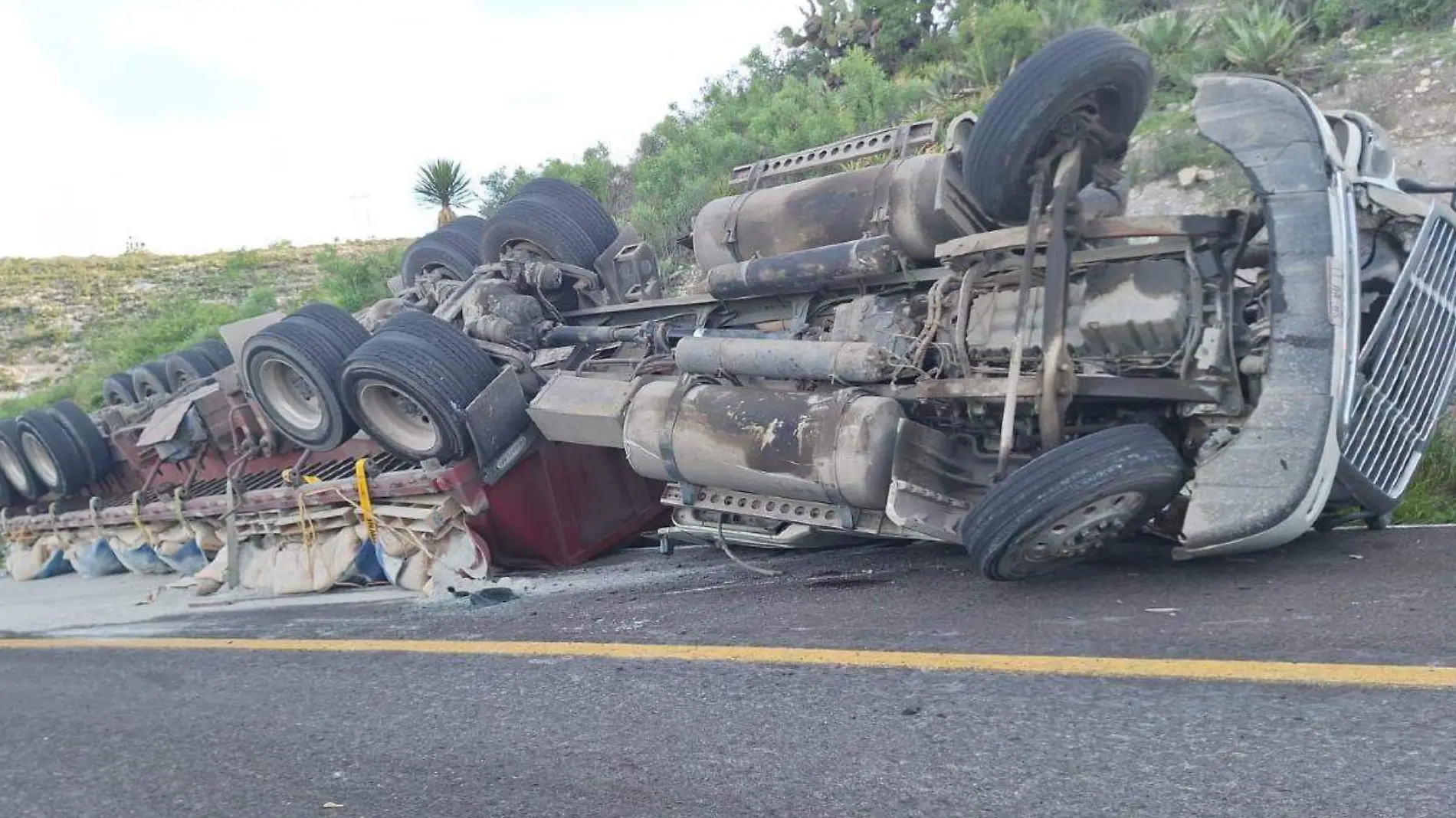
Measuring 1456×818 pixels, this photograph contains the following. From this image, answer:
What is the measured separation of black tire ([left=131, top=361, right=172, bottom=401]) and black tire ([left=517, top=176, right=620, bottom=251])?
4.25 metres

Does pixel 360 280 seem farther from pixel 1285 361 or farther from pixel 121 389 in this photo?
pixel 1285 361

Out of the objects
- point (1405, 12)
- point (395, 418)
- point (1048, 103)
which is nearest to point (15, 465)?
point (395, 418)

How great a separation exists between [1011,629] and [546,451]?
342cm

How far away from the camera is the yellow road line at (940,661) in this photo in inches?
109

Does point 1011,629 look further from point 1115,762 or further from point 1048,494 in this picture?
point 1115,762

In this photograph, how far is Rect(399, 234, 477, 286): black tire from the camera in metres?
8.58

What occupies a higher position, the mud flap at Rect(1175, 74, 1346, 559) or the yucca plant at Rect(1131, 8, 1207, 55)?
the yucca plant at Rect(1131, 8, 1207, 55)

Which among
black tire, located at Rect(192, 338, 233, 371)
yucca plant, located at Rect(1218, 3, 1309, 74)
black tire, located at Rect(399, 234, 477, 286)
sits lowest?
black tire, located at Rect(192, 338, 233, 371)

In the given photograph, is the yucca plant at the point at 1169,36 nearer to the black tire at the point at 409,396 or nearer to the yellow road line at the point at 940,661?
the black tire at the point at 409,396

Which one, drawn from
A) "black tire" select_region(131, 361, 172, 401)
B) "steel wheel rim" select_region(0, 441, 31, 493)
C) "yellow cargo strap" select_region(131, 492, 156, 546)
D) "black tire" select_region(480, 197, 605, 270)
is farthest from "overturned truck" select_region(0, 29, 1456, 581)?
"steel wheel rim" select_region(0, 441, 31, 493)

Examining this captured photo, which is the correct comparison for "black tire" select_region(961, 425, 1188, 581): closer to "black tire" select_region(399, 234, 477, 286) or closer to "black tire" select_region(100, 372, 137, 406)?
"black tire" select_region(399, 234, 477, 286)

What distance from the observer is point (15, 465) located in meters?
9.67

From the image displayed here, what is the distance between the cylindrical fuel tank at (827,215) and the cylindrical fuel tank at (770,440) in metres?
0.86

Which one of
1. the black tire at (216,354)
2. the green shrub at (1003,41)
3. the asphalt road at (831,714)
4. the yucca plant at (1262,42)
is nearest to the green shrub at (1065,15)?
the green shrub at (1003,41)
